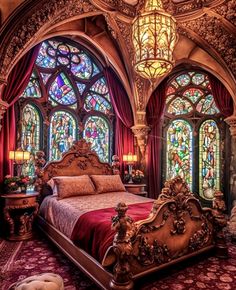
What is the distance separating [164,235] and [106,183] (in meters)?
2.20

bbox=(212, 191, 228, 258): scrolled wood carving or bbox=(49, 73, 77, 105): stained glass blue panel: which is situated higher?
bbox=(49, 73, 77, 105): stained glass blue panel

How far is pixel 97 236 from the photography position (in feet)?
8.21

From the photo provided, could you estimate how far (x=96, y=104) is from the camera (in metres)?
5.95

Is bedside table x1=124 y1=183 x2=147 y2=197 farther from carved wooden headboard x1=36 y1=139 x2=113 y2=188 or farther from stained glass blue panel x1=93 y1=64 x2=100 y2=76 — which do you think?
stained glass blue panel x1=93 y1=64 x2=100 y2=76

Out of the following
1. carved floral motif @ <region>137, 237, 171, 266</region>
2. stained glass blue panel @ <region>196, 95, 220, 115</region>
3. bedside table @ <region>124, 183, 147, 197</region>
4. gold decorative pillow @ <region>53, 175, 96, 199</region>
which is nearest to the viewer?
carved floral motif @ <region>137, 237, 171, 266</region>

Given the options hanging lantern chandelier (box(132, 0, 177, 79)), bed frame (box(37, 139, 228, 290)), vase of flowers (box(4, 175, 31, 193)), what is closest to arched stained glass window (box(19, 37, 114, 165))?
vase of flowers (box(4, 175, 31, 193))

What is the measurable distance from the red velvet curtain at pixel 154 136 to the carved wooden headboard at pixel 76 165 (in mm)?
1380

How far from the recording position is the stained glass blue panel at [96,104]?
5.80 metres

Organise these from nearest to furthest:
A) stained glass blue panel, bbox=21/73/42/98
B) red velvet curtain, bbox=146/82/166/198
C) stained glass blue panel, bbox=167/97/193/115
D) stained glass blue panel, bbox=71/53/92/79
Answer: stained glass blue panel, bbox=21/73/42/98 < stained glass blue panel, bbox=71/53/92/79 < red velvet curtain, bbox=146/82/166/198 < stained glass blue panel, bbox=167/97/193/115

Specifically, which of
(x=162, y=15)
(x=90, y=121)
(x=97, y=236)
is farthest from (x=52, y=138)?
(x=162, y=15)

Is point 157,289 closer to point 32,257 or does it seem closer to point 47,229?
point 32,257

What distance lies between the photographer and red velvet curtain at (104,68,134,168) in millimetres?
5879

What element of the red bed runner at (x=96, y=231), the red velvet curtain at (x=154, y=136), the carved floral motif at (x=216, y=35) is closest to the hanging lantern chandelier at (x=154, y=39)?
the red bed runner at (x=96, y=231)

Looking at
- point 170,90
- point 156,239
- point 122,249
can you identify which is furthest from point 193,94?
point 122,249
